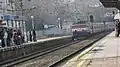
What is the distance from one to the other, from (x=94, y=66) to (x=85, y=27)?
1652 inches

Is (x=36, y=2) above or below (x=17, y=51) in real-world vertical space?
above

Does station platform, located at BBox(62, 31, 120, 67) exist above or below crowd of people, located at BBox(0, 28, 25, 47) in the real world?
below

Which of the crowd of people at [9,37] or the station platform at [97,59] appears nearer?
the station platform at [97,59]

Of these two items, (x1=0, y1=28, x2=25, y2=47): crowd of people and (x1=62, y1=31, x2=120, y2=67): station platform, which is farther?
(x1=0, y1=28, x2=25, y2=47): crowd of people

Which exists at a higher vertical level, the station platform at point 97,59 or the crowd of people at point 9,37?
the crowd of people at point 9,37

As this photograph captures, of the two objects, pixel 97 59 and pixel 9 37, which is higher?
pixel 9 37

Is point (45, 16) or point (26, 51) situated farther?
point (45, 16)

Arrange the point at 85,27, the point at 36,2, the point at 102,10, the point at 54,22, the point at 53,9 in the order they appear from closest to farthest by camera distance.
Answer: the point at 85,27 < the point at 36,2 < the point at 53,9 < the point at 54,22 < the point at 102,10

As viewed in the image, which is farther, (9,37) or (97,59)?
(9,37)

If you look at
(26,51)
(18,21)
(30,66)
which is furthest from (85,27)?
(30,66)

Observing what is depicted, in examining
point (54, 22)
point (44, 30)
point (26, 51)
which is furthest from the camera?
point (54, 22)

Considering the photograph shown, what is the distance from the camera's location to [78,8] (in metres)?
116

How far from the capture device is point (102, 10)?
122 metres

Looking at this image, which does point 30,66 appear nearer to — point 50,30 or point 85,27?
point 85,27
